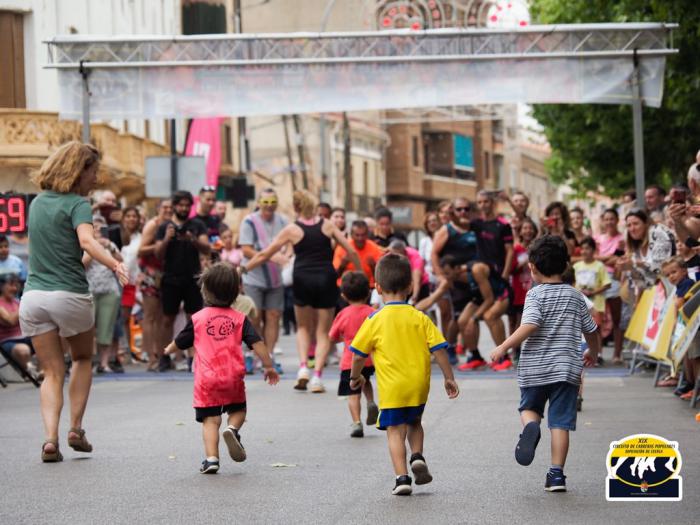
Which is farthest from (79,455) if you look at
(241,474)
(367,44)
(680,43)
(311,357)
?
(680,43)

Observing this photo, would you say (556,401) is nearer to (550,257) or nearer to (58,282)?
(550,257)

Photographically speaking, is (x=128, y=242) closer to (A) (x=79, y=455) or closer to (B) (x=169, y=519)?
(A) (x=79, y=455)

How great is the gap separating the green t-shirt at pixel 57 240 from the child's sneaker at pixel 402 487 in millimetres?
2639

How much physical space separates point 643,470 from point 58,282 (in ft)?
13.1

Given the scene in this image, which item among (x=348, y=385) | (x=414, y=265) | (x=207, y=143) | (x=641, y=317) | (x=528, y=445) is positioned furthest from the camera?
(x=207, y=143)

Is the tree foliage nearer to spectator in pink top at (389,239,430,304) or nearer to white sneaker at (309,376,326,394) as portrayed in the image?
spectator in pink top at (389,239,430,304)

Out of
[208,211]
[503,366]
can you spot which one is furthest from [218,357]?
[208,211]

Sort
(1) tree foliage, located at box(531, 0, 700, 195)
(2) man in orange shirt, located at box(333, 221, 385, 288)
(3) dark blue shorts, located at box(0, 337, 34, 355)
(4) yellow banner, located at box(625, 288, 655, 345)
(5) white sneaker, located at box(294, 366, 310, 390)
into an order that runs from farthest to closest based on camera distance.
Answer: (1) tree foliage, located at box(531, 0, 700, 195) < (2) man in orange shirt, located at box(333, 221, 385, 288) < (4) yellow banner, located at box(625, 288, 655, 345) < (3) dark blue shorts, located at box(0, 337, 34, 355) < (5) white sneaker, located at box(294, 366, 310, 390)

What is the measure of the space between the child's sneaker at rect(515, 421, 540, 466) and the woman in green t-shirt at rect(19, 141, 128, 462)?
9.46 ft

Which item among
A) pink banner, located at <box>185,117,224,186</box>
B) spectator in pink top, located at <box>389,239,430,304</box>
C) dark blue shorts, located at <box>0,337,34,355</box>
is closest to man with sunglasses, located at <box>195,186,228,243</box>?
spectator in pink top, located at <box>389,239,430,304</box>

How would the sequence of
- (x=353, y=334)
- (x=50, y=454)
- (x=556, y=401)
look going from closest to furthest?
1. (x=556, y=401)
2. (x=50, y=454)
3. (x=353, y=334)

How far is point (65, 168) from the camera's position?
374 inches

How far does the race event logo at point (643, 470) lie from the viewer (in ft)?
22.8

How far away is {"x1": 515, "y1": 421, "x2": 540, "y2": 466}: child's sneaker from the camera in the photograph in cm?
760
